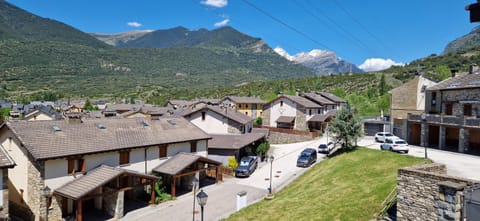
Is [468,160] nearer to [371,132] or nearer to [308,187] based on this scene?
[308,187]

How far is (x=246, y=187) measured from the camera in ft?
98.6

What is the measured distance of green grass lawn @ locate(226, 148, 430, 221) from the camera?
51.5ft

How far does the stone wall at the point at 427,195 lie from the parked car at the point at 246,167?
21.5 m

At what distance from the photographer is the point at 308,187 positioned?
23641 mm

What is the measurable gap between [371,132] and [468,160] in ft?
79.7

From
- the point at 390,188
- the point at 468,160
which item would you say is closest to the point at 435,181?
the point at 390,188

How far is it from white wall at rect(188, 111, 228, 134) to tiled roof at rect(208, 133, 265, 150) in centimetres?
166

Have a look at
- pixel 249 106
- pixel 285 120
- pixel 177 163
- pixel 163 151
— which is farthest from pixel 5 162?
pixel 249 106

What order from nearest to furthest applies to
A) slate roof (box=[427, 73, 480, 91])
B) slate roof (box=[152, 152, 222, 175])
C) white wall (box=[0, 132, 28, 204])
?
white wall (box=[0, 132, 28, 204]) → slate roof (box=[152, 152, 222, 175]) → slate roof (box=[427, 73, 480, 91])

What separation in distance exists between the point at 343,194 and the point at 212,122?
28178 millimetres

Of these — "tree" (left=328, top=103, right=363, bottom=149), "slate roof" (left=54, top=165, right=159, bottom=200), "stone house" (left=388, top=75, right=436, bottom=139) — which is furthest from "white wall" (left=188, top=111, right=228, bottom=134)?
"stone house" (left=388, top=75, right=436, bottom=139)

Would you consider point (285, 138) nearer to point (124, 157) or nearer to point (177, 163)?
point (177, 163)

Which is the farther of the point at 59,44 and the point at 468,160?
the point at 59,44

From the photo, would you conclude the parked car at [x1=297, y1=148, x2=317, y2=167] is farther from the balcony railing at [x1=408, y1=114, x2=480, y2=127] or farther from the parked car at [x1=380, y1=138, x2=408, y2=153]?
the balcony railing at [x1=408, y1=114, x2=480, y2=127]
